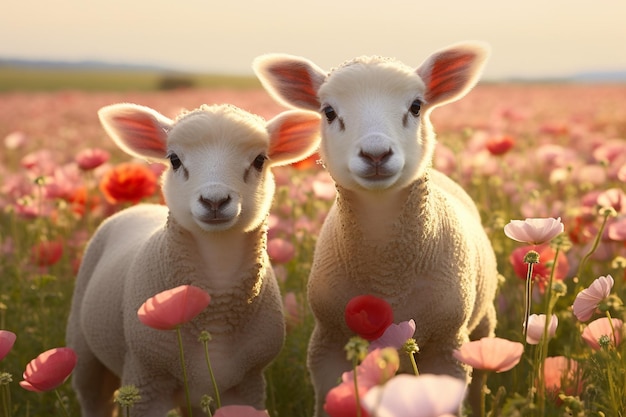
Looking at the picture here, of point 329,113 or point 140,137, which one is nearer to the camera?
point 329,113

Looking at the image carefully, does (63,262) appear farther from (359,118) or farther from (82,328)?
(359,118)

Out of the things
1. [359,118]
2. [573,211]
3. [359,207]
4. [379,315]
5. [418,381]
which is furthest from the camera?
[573,211]

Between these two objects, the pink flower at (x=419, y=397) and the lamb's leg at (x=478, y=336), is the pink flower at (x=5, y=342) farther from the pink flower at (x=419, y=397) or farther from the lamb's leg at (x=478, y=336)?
the lamb's leg at (x=478, y=336)

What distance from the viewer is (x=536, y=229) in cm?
235

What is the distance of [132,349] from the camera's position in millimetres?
3066

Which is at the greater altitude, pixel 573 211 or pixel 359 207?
pixel 359 207

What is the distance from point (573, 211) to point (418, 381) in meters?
3.30

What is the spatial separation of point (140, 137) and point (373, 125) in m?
1.07

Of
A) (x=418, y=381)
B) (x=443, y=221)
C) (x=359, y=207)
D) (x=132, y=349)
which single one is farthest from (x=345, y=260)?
(x=418, y=381)

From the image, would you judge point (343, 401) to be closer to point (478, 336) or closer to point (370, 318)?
point (370, 318)

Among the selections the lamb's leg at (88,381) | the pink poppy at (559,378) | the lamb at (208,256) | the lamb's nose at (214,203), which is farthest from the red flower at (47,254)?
the pink poppy at (559,378)

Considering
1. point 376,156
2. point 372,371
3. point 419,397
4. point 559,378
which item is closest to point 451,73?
point 376,156

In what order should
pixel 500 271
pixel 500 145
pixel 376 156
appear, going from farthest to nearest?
pixel 500 145, pixel 500 271, pixel 376 156

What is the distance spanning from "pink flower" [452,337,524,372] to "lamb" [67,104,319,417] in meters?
1.05
